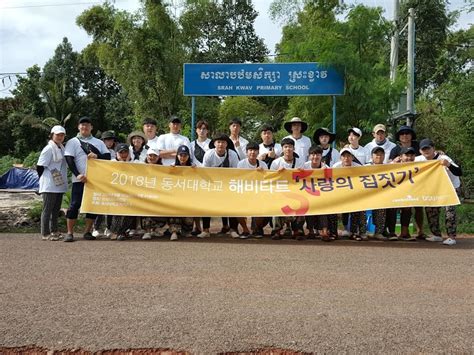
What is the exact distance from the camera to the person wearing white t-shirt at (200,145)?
27.0 ft

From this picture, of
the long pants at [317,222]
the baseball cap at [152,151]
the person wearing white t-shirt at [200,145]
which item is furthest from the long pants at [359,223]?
the baseball cap at [152,151]

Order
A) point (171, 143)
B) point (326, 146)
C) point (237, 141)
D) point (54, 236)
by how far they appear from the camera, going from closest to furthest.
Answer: point (54, 236) < point (171, 143) < point (326, 146) < point (237, 141)

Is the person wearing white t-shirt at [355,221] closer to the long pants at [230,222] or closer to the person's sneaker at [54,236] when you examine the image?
the long pants at [230,222]

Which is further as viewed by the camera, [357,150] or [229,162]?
[357,150]

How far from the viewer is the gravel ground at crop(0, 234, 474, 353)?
138 inches

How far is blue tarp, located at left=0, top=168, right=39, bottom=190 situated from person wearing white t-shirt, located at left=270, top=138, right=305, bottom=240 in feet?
68.4

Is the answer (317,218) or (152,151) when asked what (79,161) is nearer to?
(152,151)

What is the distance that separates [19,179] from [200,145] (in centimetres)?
2063

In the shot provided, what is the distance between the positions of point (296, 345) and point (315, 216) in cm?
440

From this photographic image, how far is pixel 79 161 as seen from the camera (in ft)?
25.2

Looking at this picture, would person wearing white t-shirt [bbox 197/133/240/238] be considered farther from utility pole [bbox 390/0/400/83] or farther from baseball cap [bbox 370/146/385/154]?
utility pole [bbox 390/0/400/83]

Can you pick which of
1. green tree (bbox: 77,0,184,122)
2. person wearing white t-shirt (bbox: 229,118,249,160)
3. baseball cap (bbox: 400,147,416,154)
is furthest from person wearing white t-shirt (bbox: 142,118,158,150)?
green tree (bbox: 77,0,184,122)

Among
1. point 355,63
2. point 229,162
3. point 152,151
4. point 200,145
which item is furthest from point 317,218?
point 355,63

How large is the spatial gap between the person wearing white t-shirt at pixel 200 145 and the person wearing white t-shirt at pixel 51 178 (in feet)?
7.13
